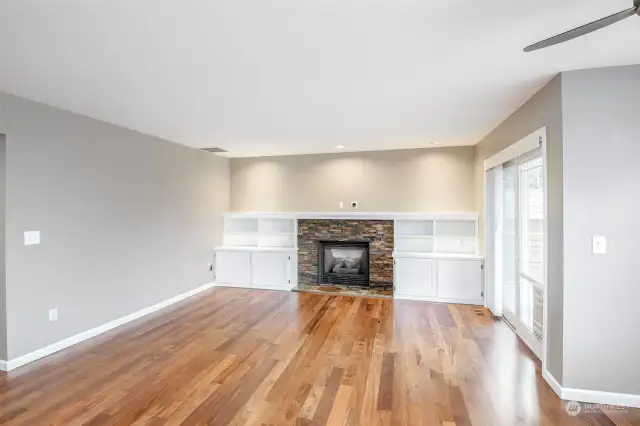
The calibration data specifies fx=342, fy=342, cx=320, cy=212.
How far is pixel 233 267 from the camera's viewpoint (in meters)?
6.14

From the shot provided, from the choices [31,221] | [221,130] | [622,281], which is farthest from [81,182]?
[622,281]

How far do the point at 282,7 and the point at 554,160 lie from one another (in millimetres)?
2306

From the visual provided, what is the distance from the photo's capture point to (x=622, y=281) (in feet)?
7.98

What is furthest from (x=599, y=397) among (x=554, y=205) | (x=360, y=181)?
(x=360, y=181)

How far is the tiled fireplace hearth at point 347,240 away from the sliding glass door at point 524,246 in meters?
1.88

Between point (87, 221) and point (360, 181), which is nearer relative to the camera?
point (87, 221)

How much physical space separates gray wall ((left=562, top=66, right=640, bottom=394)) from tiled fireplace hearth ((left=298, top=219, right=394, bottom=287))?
338 cm

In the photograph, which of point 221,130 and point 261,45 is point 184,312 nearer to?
point 221,130

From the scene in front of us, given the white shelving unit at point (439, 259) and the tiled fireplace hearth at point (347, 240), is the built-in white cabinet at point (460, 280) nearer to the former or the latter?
the white shelving unit at point (439, 259)

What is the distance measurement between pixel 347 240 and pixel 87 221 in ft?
12.6

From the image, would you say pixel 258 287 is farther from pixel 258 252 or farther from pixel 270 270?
pixel 258 252

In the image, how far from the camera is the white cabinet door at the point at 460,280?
5.05m

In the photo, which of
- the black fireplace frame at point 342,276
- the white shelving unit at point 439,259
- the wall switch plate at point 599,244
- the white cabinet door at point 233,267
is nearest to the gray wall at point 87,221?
the white cabinet door at point 233,267

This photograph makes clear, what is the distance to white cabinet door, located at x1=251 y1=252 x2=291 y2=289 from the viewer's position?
5.97 meters
